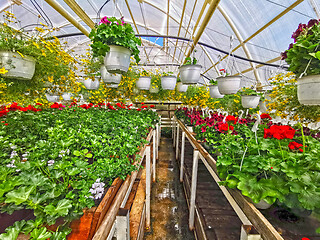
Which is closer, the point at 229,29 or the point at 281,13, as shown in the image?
the point at 281,13

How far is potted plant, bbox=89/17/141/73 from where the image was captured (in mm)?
1159

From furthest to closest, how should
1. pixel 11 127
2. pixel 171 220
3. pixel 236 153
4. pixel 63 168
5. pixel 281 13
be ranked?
pixel 281 13 < pixel 171 220 < pixel 11 127 < pixel 236 153 < pixel 63 168

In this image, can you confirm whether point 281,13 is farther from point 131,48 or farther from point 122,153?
point 122,153

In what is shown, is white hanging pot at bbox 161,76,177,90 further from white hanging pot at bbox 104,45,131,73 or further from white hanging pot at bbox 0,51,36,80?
white hanging pot at bbox 0,51,36,80

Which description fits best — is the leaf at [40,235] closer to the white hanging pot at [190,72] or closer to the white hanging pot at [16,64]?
the white hanging pot at [16,64]

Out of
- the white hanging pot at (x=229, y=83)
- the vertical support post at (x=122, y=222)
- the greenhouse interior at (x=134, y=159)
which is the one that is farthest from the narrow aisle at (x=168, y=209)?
the white hanging pot at (x=229, y=83)

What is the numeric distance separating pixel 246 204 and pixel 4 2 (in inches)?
277

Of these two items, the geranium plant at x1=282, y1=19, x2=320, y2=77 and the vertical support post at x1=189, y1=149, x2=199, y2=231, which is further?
the vertical support post at x1=189, y1=149, x2=199, y2=231

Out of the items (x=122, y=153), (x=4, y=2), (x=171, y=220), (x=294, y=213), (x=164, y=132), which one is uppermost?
(x=4, y=2)

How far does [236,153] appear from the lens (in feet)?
2.97

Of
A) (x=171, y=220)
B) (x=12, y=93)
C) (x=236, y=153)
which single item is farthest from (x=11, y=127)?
(x=171, y=220)

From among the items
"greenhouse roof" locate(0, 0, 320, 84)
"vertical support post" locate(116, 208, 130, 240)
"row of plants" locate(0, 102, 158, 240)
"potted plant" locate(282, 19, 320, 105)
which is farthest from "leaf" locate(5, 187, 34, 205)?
"greenhouse roof" locate(0, 0, 320, 84)

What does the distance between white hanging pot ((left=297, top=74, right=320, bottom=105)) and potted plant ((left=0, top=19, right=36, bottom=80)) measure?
5.91 ft

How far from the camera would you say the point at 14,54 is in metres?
1.07
